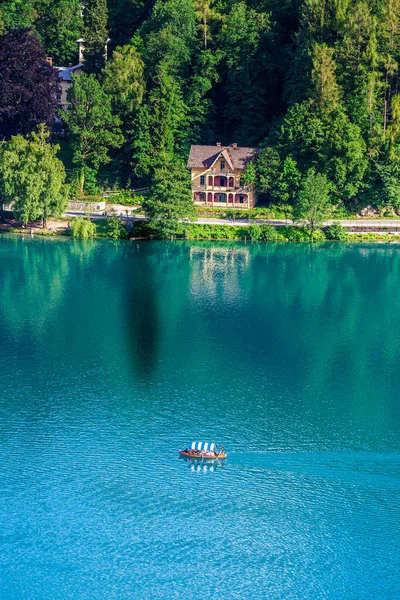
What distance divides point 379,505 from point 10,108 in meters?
87.5

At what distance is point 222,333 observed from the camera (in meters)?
76.0

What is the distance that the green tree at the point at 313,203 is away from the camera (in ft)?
368

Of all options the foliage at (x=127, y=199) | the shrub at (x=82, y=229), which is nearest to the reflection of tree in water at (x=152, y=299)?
the shrub at (x=82, y=229)

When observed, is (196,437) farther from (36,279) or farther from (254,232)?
A: (254,232)

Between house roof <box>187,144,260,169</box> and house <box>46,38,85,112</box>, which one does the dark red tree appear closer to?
house <box>46,38,85,112</box>

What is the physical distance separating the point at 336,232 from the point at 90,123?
130 feet

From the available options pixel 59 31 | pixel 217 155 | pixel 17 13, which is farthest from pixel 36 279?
pixel 17 13

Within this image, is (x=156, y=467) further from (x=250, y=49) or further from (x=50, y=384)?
(x=250, y=49)

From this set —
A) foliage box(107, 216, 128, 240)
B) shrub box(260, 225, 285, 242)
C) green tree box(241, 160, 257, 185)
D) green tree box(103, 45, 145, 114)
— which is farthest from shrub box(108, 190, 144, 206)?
shrub box(260, 225, 285, 242)

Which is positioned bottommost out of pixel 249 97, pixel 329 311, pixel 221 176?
pixel 329 311

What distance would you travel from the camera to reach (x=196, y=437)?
55.5 metres

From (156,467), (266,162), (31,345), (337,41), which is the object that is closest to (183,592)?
(156,467)

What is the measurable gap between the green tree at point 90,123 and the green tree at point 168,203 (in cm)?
1420

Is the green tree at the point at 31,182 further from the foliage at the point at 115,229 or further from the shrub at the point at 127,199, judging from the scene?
the shrub at the point at 127,199
